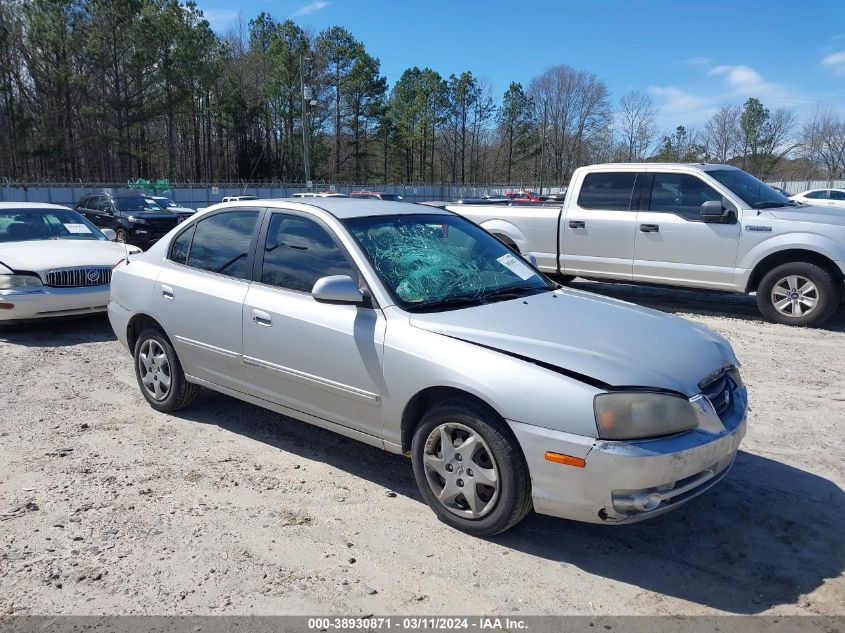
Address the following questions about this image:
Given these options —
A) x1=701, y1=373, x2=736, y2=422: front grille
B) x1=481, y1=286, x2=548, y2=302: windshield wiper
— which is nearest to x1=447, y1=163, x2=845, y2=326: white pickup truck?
x1=481, y1=286, x2=548, y2=302: windshield wiper

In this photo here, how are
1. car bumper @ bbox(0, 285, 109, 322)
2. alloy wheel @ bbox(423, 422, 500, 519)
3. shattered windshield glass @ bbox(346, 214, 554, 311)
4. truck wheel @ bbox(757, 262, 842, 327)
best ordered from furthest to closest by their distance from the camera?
1. truck wheel @ bbox(757, 262, 842, 327)
2. car bumper @ bbox(0, 285, 109, 322)
3. shattered windshield glass @ bbox(346, 214, 554, 311)
4. alloy wheel @ bbox(423, 422, 500, 519)

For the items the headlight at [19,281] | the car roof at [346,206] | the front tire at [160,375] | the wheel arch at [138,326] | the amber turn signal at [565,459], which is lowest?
the front tire at [160,375]

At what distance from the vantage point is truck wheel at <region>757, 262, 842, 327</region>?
24.9 feet

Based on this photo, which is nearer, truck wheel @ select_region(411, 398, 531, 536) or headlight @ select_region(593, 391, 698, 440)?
headlight @ select_region(593, 391, 698, 440)

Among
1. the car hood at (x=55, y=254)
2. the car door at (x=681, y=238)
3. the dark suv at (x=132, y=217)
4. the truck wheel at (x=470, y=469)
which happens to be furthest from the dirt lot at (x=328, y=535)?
the dark suv at (x=132, y=217)

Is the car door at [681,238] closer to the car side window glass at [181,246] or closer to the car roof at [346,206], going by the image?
the car roof at [346,206]

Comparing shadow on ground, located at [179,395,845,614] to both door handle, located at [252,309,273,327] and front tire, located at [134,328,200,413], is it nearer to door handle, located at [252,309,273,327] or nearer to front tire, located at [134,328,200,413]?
door handle, located at [252,309,273,327]

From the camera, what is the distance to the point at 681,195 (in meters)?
8.46

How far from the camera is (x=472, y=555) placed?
307 centimetres

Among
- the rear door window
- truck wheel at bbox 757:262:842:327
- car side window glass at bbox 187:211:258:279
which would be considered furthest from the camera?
the rear door window

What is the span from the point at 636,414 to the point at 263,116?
68.2 meters

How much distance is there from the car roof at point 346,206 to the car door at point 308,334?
102 millimetres

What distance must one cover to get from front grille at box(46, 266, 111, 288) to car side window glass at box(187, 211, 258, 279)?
11.4ft

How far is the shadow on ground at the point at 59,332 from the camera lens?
7.35 m
